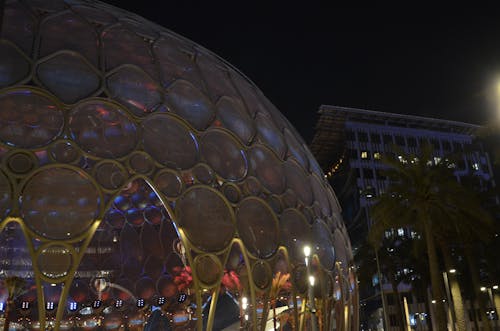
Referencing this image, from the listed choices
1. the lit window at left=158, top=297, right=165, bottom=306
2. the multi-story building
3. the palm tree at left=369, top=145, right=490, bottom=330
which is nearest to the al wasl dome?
the lit window at left=158, top=297, right=165, bottom=306

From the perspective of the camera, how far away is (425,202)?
28234mm

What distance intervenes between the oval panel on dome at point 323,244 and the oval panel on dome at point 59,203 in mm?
7191

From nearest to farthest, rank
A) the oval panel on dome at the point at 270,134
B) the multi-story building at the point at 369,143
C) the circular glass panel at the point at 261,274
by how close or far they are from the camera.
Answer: the circular glass panel at the point at 261,274
the oval panel on dome at the point at 270,134
the multi-story building at the point at 369,143

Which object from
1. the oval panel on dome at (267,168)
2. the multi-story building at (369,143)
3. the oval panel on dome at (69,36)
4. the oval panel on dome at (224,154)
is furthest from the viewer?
the multi-story building at (369,143)

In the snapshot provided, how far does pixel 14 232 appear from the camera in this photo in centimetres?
2561

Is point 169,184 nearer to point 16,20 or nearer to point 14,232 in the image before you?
point 16,20

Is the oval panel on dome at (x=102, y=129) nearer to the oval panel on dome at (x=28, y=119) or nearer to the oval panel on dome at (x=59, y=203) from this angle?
the oval panel on dome at (x=28, y=119)

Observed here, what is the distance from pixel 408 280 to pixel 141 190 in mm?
39891

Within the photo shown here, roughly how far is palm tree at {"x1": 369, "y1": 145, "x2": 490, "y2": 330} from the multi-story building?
176 feet

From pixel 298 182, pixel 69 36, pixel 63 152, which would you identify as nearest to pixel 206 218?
pixel 63 152

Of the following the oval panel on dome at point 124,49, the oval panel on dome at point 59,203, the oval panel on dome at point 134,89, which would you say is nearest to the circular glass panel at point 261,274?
the oval panel on dome at point 59,203

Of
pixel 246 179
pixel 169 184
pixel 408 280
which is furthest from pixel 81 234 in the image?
pixel 408 280

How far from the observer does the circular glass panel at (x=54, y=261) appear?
1134 cm

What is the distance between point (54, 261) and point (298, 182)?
811 centimetres
